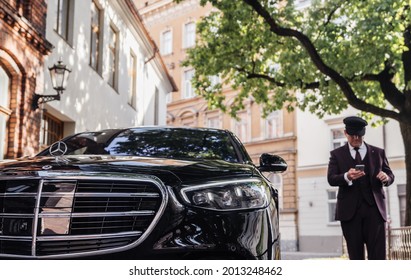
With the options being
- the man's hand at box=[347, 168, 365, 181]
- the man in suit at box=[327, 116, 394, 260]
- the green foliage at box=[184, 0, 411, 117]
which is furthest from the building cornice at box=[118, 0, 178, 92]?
the man's hand at box=[347, 168, 365, 181]

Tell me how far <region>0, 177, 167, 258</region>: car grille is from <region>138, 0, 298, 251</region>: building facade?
24764 millimetres

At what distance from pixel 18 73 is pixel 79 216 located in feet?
25.9

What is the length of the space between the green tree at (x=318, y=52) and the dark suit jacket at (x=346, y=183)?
7.19 m

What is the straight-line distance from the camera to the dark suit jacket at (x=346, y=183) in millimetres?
5020

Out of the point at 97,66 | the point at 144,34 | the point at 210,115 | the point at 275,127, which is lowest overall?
the point at 97,66

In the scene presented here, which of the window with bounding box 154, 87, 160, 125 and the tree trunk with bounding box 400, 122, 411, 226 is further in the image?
the window with bounding box 154, 87, 160, 125

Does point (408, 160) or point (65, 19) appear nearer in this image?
point (408, 160)

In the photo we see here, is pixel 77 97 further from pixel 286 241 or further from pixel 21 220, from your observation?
pixel 286 241

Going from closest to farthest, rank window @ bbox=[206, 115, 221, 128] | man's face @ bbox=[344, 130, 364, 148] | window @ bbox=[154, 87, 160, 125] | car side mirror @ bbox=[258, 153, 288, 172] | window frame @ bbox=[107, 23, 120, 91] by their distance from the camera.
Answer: car side mirror @ bbox=[258, 153, 288, 172], man's face @ bbox=[344, 130, 364, 148], window frame @ bbox=[107, 23, 120, 91], window @ bbox=[154, 87, 160, 125], window @ bbox=[206, 115, 221, 128]

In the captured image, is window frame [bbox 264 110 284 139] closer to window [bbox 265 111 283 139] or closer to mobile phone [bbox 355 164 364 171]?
window [bbox 265 111 283 139]

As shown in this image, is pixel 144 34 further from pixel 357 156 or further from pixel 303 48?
pixel 357 156

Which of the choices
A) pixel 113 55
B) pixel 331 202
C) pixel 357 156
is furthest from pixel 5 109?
pixel 331 202

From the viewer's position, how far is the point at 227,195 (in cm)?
298

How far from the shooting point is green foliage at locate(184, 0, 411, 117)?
12688 millimetres
